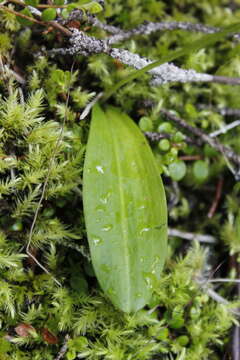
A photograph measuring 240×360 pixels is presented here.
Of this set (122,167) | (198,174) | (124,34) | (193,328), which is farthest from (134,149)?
(193,328)

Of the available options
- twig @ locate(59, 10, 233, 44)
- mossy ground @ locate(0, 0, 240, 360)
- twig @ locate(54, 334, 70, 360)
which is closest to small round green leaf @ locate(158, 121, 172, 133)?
mossy ground @ locate(0, 0, 240, 360)

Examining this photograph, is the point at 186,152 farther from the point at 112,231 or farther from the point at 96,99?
the point at 112,231

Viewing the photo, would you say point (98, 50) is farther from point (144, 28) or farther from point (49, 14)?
point (144, 28)

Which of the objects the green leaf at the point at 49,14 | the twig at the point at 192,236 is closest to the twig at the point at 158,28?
the green leaf at the point at 49,14

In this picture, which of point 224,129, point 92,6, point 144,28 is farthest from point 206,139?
point 92,6

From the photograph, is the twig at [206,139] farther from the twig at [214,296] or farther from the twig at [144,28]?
the twig at [214,296]

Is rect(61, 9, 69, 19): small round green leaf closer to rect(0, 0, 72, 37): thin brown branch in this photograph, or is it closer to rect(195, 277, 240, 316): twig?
rect(0, 0, 72, 37): thin brown branch

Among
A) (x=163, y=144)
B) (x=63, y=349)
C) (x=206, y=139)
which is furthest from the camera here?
(x=206, y=139)
